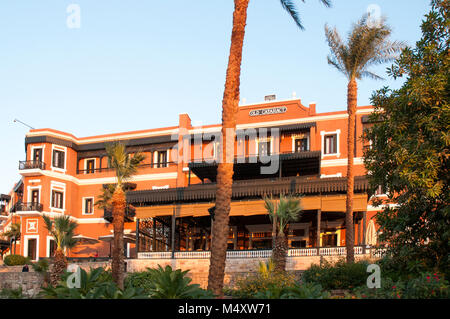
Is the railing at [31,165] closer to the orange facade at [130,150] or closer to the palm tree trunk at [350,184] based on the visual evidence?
the orange facade at [130,150]

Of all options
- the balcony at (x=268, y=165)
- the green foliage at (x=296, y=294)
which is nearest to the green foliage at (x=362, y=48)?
the balcony at (x=268, y=165)

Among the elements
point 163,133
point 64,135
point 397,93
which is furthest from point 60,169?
point 397,93

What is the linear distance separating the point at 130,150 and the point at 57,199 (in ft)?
22.7

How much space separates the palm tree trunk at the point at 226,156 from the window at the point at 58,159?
1225 inches

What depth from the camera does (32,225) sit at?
40594 mm

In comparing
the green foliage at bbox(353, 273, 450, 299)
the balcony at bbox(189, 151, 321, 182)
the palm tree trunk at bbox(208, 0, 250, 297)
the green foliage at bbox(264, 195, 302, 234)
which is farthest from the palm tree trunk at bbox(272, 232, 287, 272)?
the green foliage at bbox(353, 273, 450, 299)

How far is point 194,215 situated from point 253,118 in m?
11.5

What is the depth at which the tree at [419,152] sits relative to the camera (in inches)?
500

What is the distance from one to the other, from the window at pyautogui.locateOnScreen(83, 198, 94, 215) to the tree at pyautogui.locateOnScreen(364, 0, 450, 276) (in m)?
32.0

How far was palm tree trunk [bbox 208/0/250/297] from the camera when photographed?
1312cm

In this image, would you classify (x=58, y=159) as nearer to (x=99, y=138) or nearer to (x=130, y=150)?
(x=99, y=138)

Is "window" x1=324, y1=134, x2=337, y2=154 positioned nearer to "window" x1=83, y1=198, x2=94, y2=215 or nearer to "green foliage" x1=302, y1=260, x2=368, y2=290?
"green foliage" x1=302, y1=260, x2=368, y2=290

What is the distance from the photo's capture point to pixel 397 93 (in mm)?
14359
